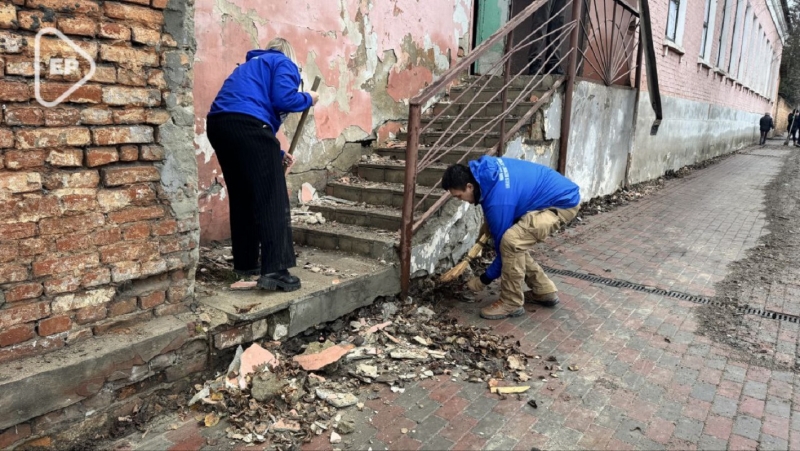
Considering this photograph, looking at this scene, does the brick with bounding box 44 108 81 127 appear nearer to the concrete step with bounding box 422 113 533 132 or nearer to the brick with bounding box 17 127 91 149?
the brick with bounding box 17 127 91 149

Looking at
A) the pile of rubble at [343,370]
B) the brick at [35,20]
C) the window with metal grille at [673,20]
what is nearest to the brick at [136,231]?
the pile of rubble at [343,370]

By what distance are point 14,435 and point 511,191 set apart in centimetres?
305

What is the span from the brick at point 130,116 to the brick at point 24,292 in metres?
0.82

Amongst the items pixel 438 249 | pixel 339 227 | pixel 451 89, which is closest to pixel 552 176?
pixel 438 249

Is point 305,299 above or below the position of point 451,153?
below

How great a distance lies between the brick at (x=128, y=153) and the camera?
2.59 m

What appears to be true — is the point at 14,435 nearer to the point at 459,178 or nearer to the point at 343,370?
the point at 343,370

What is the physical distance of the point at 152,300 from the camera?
9.16 feet

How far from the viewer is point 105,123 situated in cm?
251

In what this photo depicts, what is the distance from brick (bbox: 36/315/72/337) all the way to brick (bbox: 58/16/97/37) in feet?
4.16

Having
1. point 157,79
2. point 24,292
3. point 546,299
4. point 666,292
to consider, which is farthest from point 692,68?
point 24,292

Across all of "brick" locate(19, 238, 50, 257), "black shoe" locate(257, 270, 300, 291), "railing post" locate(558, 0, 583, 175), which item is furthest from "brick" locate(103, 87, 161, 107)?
"railing post" locate(558, 0, 583, 175)

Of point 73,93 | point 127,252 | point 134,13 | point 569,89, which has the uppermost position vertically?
point 569,89

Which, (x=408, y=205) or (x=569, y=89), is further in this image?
(x=569, y=89)
